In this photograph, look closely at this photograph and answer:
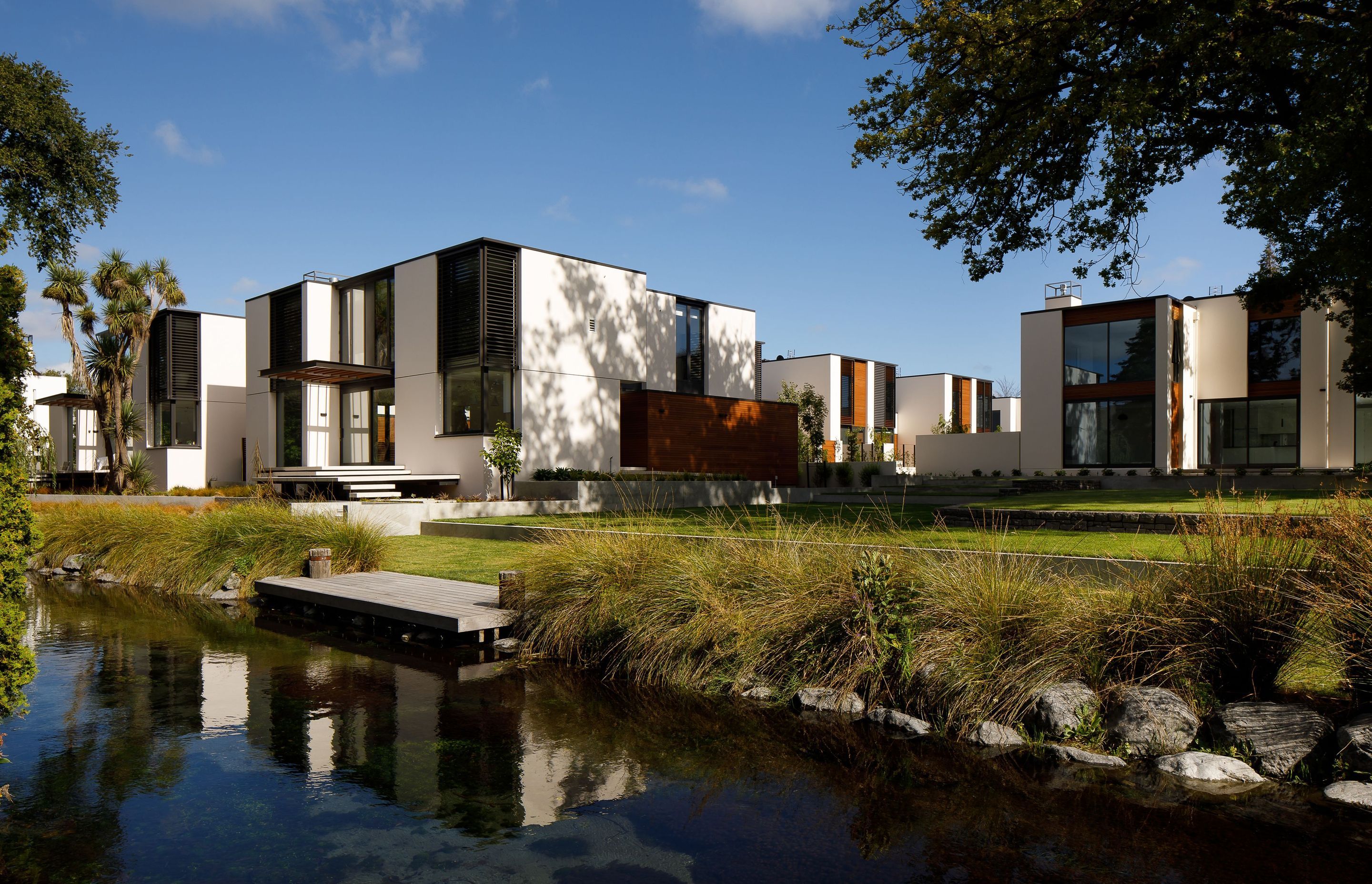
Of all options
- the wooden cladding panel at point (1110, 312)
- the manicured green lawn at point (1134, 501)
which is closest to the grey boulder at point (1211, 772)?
the manicured green lawn at point (1134, 501)

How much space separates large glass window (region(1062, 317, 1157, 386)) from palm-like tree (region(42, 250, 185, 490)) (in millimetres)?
31350

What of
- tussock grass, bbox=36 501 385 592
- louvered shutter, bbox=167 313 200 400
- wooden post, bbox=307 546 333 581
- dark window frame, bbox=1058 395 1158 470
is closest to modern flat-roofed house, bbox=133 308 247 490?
louvered shutter, bbox=167 313 200 400

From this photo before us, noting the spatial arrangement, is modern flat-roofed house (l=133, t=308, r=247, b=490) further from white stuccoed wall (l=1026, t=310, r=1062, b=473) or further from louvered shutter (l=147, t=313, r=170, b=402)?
white stuccoed wall (l=1026, t=310, r=1062, b=473)

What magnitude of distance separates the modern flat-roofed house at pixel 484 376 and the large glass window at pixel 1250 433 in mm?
15581

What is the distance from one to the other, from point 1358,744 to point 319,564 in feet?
35.4

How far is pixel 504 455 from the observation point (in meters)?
20.5

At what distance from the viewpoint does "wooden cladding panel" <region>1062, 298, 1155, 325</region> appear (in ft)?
96.4

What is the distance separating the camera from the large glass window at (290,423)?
25703mm

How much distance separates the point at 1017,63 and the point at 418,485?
16.8 m

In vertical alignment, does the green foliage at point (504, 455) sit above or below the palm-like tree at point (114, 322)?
below

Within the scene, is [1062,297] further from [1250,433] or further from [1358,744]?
[1358,744]

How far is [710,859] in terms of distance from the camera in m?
3.91

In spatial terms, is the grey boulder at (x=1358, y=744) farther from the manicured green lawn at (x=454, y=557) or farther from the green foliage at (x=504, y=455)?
the green foliage at (x=504, y=455)

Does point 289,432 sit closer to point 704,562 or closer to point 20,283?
point 20,283
